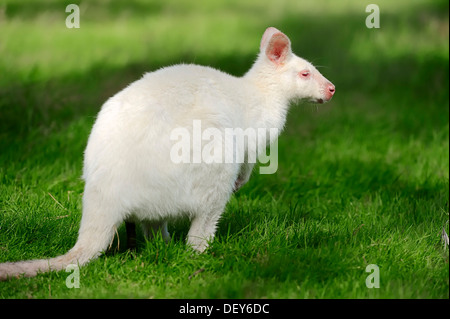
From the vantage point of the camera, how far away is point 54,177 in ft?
17.9

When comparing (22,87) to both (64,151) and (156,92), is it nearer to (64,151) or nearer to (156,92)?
(64,151)

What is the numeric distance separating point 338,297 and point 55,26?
8604mm

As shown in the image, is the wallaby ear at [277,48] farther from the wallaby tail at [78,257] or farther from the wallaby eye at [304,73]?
the wallaby tail at [78,257]

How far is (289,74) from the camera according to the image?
A: 4598 mm

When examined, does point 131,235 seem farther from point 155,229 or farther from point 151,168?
point 151,168

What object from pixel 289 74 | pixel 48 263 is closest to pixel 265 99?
pixel 289 74

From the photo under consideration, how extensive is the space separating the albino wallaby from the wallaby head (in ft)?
1.67

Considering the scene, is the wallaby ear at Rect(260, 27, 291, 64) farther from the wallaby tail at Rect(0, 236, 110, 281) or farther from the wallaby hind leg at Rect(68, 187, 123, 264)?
the wallaby tail at Rect(0, 236, 110, 281)

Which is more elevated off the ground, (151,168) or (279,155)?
(151,168)

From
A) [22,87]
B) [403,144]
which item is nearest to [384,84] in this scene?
[403,144]

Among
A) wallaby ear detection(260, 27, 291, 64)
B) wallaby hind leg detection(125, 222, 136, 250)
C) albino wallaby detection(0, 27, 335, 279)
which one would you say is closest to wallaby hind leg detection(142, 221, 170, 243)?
albino wallaby detection(0, 27, 335, 279)

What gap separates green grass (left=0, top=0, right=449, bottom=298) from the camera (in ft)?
12.3

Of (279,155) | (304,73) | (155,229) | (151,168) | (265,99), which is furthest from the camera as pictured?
(279,155)

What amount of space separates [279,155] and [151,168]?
3204mm
